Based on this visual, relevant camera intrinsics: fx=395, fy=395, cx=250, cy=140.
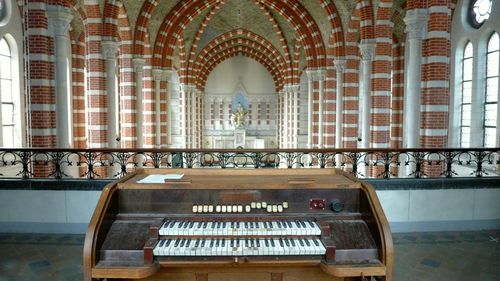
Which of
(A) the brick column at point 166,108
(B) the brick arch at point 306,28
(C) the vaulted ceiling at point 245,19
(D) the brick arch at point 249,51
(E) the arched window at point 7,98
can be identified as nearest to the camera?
(E) the arched window at point 7,98

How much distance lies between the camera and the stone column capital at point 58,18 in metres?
8.66

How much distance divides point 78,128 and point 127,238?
1744cm

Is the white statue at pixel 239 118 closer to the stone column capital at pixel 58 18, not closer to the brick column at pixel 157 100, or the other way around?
the brick column at pixel 157 100

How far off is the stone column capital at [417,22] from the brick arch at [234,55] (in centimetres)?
2556

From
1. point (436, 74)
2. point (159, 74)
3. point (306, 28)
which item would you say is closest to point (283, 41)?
point (306, 28)

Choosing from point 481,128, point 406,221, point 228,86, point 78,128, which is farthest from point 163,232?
point 228,86

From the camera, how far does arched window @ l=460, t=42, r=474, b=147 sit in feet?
43.3

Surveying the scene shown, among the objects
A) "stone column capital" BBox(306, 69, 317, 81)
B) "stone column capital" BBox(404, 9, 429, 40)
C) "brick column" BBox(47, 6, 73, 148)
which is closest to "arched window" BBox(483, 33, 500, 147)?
"stone column capital" BBox(404, 9, 429, 40)

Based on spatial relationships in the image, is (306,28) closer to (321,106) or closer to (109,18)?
(321,106)

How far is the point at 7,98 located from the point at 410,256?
1470 cm

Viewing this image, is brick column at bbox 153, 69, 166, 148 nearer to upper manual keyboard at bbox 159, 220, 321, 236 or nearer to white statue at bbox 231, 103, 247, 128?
white statue at bbox 231, 103, 247, 128

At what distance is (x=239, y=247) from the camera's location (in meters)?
3.45

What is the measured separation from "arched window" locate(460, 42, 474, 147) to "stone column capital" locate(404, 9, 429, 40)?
18.0ft

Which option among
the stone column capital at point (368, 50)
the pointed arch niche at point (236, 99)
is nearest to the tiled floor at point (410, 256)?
the stone column capital at point (368, 50)
